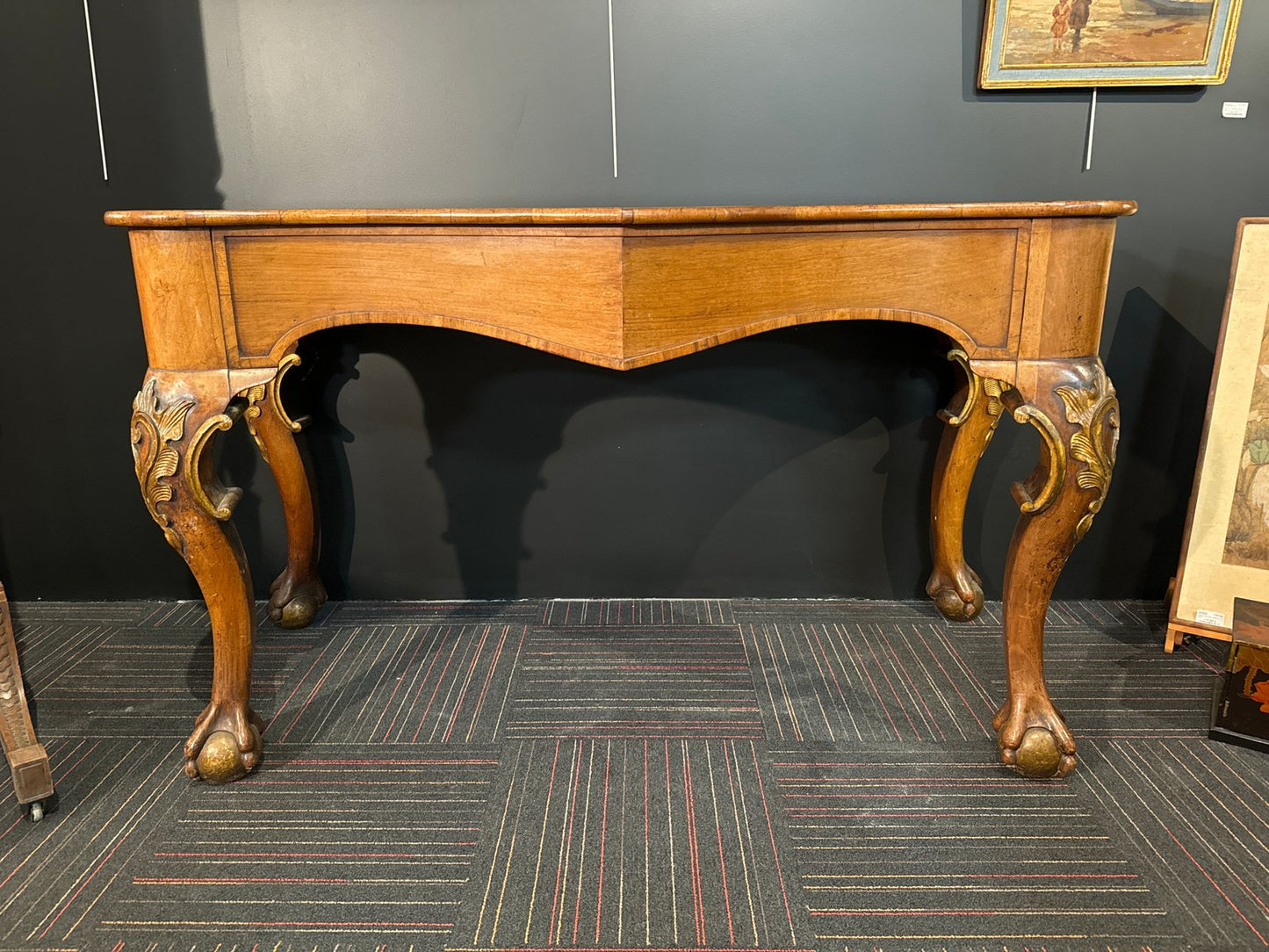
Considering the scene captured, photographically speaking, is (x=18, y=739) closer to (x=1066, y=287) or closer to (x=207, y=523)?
(x=207, y=523)

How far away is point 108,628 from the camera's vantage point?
1.97 metres

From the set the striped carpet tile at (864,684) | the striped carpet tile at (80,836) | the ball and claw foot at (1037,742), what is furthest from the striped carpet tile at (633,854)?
the striped carpet tile at (80,836)

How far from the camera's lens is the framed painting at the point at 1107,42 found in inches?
67.1

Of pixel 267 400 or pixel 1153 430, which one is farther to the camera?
pixel 1153 430

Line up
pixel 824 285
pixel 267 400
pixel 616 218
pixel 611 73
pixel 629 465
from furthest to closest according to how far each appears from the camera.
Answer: pixel 629 465, pixel 611 73, pixel 267 400, pixel 824 285, pixel 616 218

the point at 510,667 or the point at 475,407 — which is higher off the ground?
the point at 475,407

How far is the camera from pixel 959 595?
1950 mm

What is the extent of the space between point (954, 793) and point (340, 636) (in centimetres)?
132

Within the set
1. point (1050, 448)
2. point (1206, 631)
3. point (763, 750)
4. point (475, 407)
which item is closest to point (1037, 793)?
point (763, 750)

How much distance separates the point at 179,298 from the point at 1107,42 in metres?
1.82

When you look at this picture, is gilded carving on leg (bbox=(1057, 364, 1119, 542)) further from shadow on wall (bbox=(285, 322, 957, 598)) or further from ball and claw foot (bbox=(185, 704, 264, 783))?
ball and claw foot (bbox=(185, 704, 264, 783))

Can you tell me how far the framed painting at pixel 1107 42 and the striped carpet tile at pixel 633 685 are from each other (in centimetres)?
134

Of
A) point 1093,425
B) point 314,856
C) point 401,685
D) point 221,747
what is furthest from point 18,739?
point 1093,425

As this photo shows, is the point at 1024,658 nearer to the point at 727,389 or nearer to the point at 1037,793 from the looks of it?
the point at 1037,793
